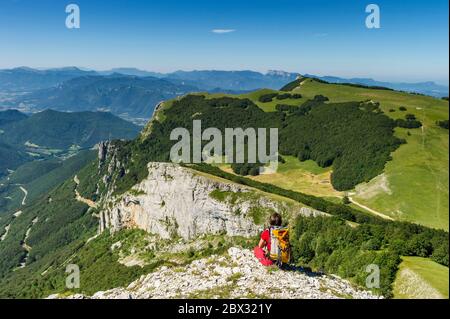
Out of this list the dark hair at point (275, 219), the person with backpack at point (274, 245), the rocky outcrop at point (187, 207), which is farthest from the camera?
the rocky outcrop at point (187, 207)

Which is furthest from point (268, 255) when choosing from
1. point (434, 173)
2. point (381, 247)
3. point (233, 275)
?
point (434, 173)

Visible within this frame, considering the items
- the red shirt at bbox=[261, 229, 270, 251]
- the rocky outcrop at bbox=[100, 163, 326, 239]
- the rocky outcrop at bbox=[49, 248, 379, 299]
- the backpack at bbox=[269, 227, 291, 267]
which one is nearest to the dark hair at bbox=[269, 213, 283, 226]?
the backpack at bbox=[269, 227, 291, 267]

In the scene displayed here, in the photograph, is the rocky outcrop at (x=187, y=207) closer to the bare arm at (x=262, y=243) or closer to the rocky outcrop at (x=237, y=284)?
the rocky outcrop at (x=237, y=284)

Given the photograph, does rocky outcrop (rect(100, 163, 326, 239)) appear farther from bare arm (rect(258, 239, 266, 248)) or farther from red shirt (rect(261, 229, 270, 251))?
red shirt (rect(261, 229, 270, 251))

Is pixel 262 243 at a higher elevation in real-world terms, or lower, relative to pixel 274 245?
lower

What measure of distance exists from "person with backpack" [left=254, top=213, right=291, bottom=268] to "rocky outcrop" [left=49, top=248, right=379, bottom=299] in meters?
0.69

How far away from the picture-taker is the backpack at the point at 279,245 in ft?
84.2

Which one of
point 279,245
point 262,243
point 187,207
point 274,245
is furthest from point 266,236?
point 187,207

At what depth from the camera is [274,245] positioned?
2678 cm

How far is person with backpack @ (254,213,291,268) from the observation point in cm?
2558

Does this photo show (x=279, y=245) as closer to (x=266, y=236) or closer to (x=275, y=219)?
(x=266, y=236)

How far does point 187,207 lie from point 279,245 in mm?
68255

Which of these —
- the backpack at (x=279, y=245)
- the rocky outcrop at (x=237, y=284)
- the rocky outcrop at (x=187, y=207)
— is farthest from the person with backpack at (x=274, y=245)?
the rocky outcrop at (x=187, y=207)

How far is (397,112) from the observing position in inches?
5463
